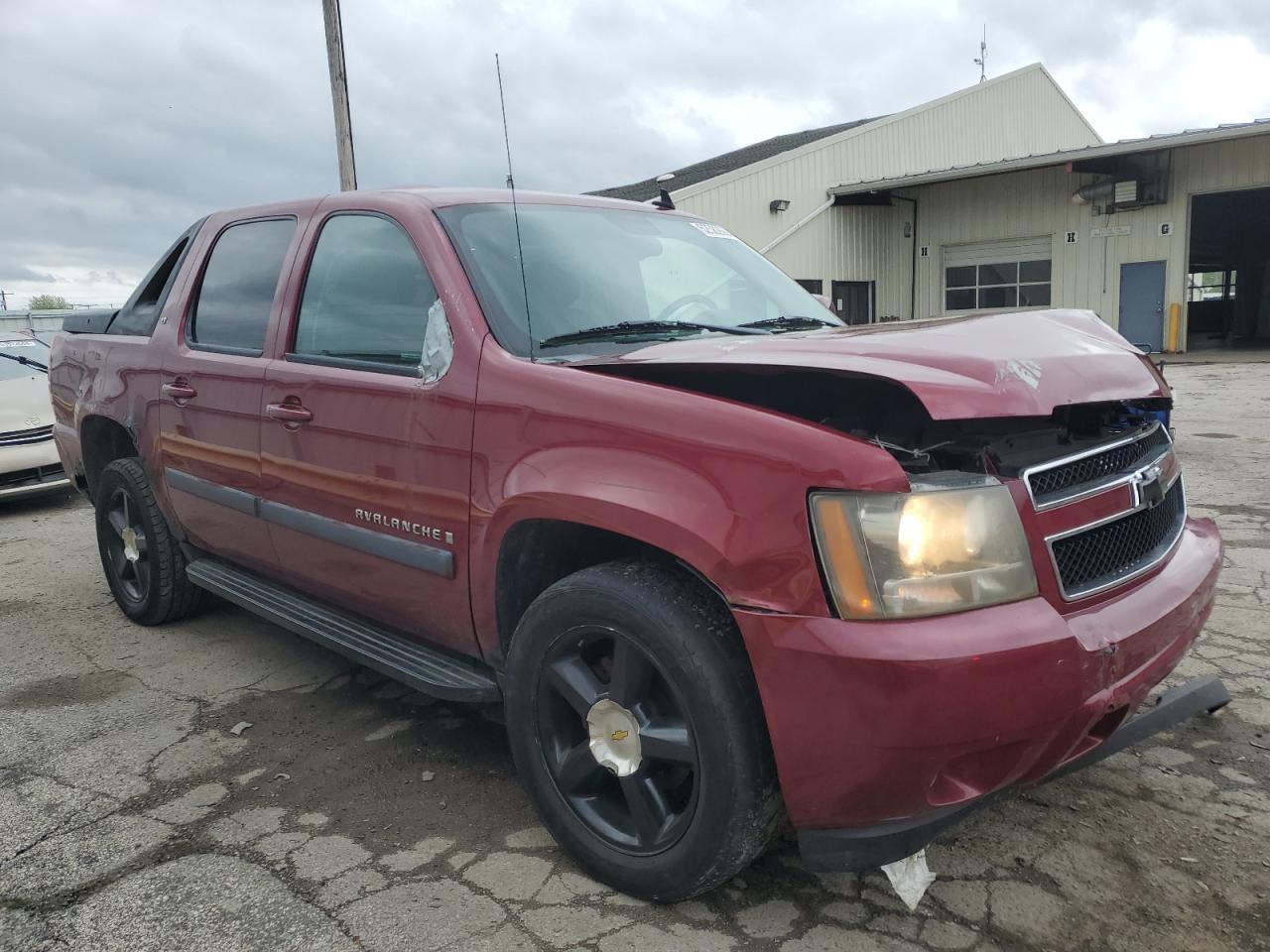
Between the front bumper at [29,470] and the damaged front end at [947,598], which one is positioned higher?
the damaged front end at [947,598]

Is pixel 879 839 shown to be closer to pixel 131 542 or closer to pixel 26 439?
pixel 131 542

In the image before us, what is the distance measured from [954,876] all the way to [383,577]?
68.8 inches

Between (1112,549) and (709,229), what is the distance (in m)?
2.08

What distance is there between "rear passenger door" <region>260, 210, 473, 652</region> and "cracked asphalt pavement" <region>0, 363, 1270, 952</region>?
0.51 metres

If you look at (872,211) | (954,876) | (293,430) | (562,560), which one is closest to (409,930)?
(562,560)

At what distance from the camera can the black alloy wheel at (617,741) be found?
215 centimetres

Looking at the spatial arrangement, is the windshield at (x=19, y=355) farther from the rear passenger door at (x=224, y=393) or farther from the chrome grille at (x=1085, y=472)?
the chrome grille at (x=1085, y=472)

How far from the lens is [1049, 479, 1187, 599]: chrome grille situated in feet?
6.52

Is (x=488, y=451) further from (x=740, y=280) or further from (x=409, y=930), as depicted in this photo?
(x=740, y=280)

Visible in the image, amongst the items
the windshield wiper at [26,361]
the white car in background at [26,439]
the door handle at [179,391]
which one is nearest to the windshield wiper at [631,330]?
the door handle at [179,391]

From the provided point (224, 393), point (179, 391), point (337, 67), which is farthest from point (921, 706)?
point (337, 67)

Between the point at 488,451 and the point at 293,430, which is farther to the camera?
the point at 293,430

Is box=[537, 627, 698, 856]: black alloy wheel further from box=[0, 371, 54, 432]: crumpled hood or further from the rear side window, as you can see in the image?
box=[0, 371, 54, 432]: crumpled hood

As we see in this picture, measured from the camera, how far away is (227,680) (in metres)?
3.84
